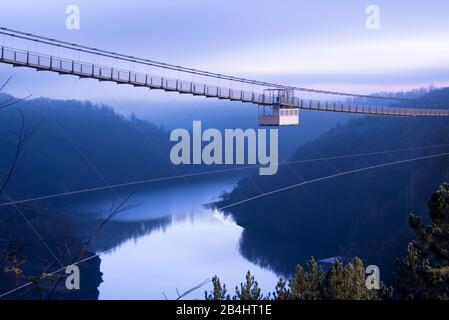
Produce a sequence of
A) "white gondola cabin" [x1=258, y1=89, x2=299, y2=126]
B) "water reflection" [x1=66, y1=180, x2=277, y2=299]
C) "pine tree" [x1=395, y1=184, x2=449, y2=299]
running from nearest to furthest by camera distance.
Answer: "pine tree" [x1=395, y1=184, x2=449, y2=299]
"white gondola cabin" [x1=258, y1=89, x2=299, y2=126]
"water reflection" [x1=66, y1=180, x2=277, y2=299]

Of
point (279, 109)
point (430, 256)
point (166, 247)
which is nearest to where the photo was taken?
point (430, 256)

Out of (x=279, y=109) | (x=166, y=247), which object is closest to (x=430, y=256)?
(x=279, y=109)

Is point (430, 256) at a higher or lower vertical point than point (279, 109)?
lower

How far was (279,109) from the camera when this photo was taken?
1150cm

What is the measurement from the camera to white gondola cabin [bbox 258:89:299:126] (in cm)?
1141

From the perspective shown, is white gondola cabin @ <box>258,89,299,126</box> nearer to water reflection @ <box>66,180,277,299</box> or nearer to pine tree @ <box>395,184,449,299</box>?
pine tree @ <box>395,184,449,299</box>

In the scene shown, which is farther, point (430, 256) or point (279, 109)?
point (279, 109)

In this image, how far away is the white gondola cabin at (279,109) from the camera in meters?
11.4

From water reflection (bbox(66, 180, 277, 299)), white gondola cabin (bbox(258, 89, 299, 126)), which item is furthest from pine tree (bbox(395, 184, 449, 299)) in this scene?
water reflection (bbox(66, 180, 277, 299))

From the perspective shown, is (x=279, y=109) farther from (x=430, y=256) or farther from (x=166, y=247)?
(x=166, y=247)
